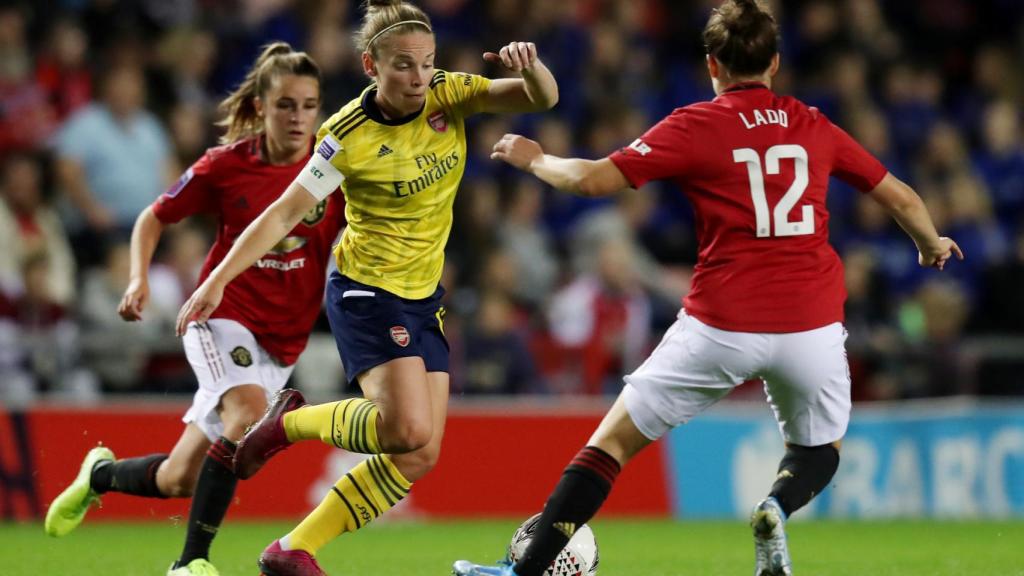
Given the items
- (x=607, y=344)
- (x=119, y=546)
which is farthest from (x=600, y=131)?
(x=119, y=546)

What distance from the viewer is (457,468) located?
440 inches

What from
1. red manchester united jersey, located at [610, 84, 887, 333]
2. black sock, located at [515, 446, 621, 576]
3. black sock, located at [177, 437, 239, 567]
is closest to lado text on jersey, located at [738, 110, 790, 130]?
red manchester united jersey, located at [610, 84, 887, 333]

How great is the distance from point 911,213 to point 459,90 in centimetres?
180

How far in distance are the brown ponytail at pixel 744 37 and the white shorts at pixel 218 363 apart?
2.44 meters

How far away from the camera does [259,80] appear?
6746mm

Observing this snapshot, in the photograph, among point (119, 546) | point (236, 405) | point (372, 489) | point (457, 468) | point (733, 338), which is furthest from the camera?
point (457, 468)

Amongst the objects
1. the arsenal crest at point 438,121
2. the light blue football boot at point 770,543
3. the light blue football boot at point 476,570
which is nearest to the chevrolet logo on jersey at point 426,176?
the arsenal crest at point 438,121

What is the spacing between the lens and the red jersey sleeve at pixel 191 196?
6820 mm

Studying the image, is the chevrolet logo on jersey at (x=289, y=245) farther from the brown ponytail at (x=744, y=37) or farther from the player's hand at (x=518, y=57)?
the brown ponytail at (x=744, y=37)

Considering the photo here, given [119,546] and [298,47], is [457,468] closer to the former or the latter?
[119,546]

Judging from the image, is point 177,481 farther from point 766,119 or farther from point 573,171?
point 766,119

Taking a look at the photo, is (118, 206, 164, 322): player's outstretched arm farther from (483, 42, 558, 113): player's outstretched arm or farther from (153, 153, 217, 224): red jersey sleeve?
(483, 42, 558, 113): player's outstretched arm

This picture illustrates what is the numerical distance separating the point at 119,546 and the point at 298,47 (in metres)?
5.29

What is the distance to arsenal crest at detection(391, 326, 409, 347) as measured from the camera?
19.5ft
